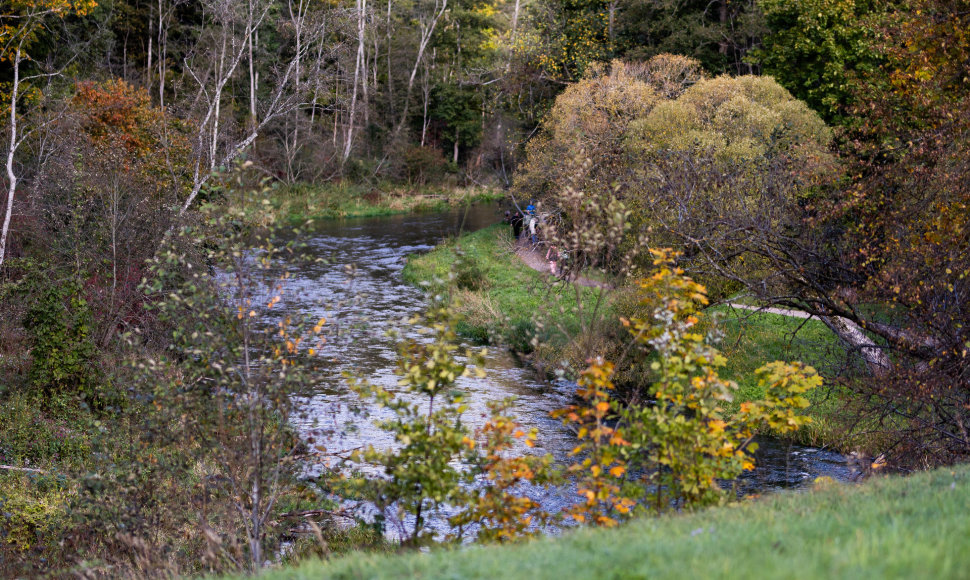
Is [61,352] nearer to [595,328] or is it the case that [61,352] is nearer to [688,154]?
[595,328]

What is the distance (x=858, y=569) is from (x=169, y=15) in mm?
49013

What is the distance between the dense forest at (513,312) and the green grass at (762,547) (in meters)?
0.79

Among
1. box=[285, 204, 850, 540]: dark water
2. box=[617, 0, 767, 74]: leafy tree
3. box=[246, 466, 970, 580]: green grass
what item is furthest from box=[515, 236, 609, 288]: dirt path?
box=[246, 466, 970, 580]: green grass

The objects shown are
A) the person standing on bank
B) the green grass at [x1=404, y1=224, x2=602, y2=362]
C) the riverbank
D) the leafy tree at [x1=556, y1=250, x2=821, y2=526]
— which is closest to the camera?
the leafy tree at [x1=556, y1=250, x2=821, y2=526]

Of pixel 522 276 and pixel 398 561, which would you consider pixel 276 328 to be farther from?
pixel 522 276

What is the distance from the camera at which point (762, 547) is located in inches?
173

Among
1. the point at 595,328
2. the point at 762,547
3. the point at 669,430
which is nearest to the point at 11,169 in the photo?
the point at 595,328

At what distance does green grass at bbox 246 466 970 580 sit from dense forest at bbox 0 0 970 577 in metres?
0.79

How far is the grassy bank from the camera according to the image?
46906 mm

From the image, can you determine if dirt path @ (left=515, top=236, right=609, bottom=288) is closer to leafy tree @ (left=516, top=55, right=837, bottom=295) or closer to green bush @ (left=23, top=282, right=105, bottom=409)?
leafy tree @ (left=516, top=55, right=837, bottom=295)

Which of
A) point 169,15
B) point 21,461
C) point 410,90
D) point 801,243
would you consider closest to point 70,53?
point 169,15

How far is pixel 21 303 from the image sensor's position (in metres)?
15.1

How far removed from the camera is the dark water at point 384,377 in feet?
28.1

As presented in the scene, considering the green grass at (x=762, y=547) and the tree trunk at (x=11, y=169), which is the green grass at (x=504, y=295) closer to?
the tree trunk at (x=11, y=169)
